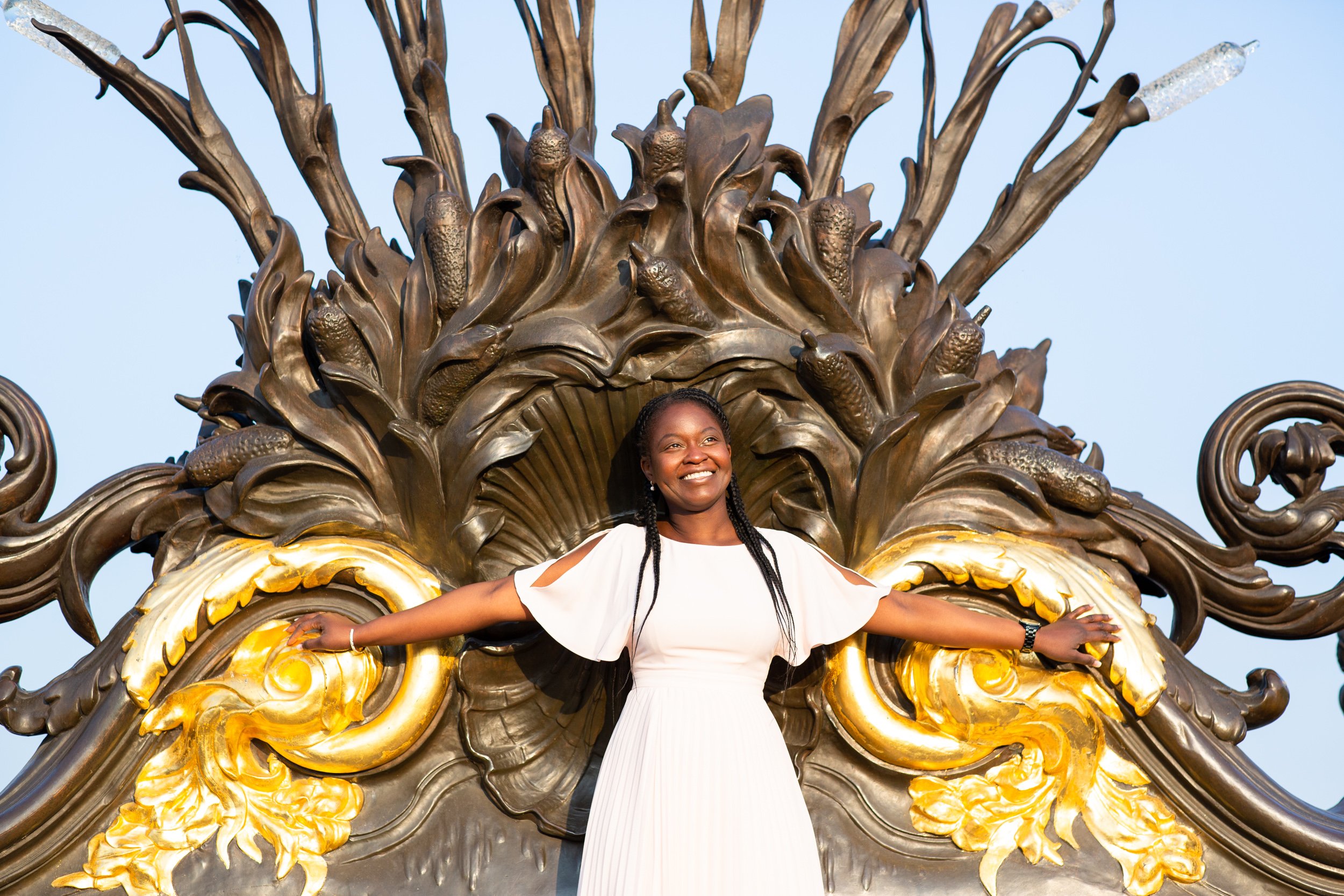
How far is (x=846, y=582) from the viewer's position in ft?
7.25

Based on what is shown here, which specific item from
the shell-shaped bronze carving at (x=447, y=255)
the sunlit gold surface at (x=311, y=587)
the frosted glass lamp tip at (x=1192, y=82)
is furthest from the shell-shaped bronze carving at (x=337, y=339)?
the frosted glass lamp tip at (x=1192, y=82)

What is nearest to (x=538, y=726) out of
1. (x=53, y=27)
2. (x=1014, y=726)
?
(x=1014, y=726)

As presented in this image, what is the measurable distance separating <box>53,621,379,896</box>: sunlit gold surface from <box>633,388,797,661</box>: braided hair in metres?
0.51

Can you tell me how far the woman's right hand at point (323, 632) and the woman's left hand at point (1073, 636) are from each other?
106cm

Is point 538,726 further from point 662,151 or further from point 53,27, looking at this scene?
point 53,27

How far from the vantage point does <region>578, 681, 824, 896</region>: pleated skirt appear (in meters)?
2.01

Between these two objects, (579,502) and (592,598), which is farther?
(579,502)

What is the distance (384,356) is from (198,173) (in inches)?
20.8

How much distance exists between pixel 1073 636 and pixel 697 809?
66 centimetres

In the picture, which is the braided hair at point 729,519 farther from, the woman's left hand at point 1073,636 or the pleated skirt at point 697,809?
the woman's left hand at point 1073,636

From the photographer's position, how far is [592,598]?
2178 mm

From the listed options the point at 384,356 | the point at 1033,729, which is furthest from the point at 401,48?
the point at 1033,729

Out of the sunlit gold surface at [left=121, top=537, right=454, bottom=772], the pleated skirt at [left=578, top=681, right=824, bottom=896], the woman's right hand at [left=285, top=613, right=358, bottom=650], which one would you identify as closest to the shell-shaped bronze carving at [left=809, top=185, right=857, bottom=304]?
the pleated skirt at [left=578, top=681, right=824, bottom=896]

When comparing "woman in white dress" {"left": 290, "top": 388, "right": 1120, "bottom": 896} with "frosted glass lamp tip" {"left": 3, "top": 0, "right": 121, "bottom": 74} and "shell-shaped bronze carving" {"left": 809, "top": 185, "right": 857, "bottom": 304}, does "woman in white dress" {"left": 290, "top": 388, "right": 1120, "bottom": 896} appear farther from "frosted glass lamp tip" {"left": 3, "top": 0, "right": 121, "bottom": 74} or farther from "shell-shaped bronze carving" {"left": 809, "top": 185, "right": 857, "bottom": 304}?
"frosted glass lamp tip" {"left": 3, "top": 0, "right": 121, "bottom": 74}
